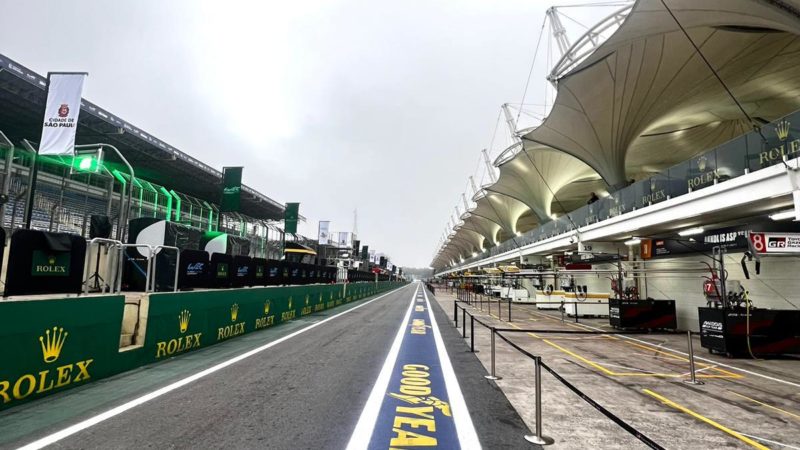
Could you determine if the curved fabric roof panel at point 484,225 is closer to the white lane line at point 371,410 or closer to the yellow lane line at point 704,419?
the white lane line at point 371,410

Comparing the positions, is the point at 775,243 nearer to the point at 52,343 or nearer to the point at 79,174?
the point at 52,343

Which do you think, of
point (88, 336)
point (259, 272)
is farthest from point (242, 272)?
point (88, 336)

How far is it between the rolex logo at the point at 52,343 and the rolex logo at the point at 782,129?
1421cm

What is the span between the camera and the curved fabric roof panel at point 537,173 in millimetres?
32500

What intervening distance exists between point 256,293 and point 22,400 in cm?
737

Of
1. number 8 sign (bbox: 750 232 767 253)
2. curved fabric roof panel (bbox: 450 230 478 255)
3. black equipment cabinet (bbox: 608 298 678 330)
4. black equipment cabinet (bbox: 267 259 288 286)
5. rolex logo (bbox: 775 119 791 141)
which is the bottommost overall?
black equipment cabinet (bbox: 608 298 678 330)

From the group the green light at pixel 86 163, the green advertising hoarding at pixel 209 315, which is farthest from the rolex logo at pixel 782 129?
the green light at pixel 86 163

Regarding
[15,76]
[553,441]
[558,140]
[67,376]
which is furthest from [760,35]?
[15,76]

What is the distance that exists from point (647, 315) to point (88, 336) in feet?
56.8

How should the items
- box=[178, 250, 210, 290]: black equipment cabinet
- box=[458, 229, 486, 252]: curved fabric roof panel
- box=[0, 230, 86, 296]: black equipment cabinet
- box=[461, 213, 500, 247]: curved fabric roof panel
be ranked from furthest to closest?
box=[458, 229, 486, 252]: curved fabric roof panel < box=[461, 213, 500, 247]: curved fabric roof panel < box=[178, 250, 210, 290]: black equipment cabinet < box=[0, 230, 86, 296]: black equipment cabinet

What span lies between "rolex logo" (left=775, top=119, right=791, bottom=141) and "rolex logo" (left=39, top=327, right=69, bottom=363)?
1421cm

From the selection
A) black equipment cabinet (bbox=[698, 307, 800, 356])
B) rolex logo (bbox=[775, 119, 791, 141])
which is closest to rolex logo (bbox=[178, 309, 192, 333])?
black equipment cabinet (bbox=[698, 307, 800, 356])

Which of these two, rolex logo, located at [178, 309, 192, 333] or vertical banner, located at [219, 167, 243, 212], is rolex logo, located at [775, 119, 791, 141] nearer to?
rolex logo, located at [178, 309, 192, 333]

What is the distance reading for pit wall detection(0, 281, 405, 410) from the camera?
15.4 ft
